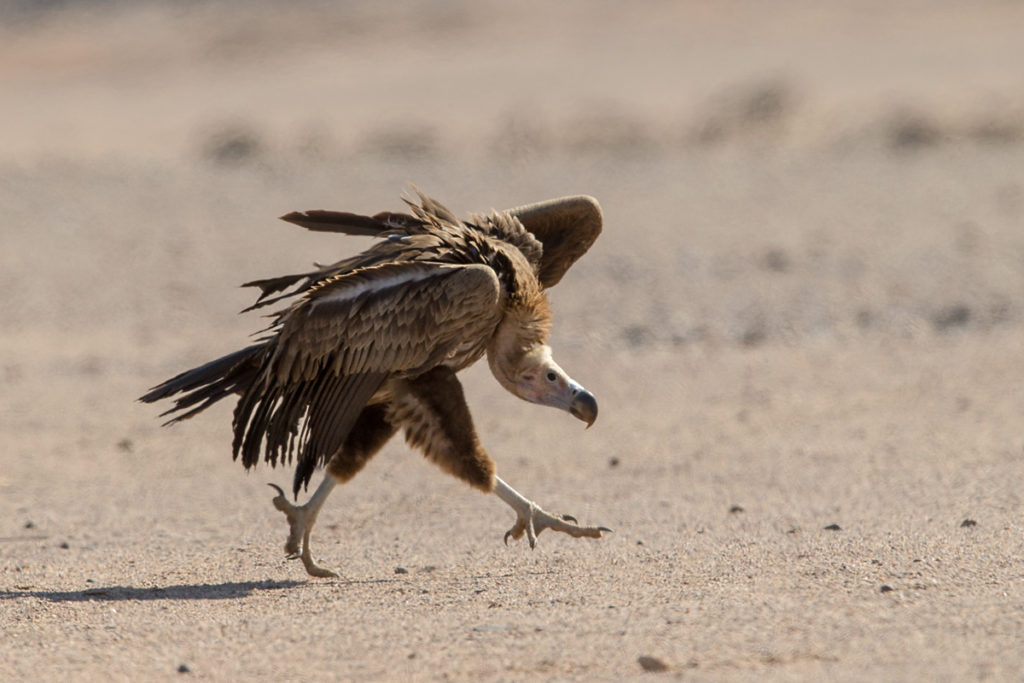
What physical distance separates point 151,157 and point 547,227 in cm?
1735

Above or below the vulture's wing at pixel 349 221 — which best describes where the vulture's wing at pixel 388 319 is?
below

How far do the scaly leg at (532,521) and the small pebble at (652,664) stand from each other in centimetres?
189

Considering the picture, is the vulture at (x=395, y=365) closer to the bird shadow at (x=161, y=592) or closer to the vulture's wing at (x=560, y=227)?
the bird shadow at (x=161, y=592)

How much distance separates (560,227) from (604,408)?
3.23 metres

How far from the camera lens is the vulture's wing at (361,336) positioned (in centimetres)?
658

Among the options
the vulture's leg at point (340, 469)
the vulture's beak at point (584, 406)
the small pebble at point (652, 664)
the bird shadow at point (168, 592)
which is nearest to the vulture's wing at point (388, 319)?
the vulture's leg at point (340, 469)

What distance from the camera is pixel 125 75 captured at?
3928cm

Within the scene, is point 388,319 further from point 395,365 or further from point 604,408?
point 604,408

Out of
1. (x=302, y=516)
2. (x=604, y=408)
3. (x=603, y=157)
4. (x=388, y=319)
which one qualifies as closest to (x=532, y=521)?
(x=302, y=516)


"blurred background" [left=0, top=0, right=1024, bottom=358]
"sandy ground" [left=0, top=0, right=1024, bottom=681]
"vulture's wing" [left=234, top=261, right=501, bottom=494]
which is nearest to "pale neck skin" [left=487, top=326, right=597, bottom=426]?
"vulture's wing" [left=234, top=261, right=501, bottom=494]

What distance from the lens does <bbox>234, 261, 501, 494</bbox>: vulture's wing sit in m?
6.58

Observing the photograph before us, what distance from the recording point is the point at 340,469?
22.7 feet

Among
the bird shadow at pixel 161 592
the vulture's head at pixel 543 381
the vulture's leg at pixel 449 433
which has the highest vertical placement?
the vulture's head at pixel 543 381

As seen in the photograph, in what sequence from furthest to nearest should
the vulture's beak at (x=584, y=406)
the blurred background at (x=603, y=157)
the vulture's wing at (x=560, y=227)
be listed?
the blurred background at (x=603, y=157)
the vulture's wing at (x=560, y=227)
the vulture's beak at (x=584, y=406)
